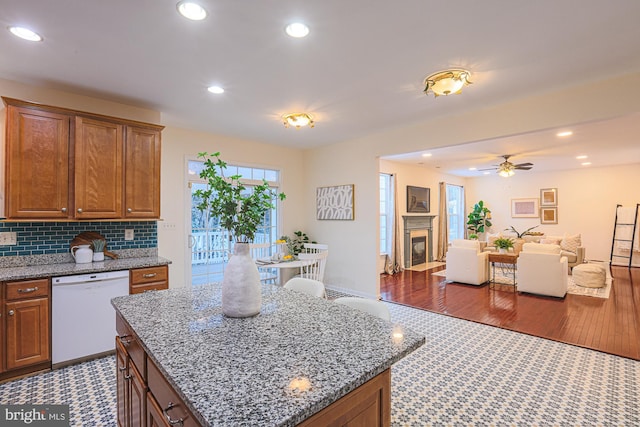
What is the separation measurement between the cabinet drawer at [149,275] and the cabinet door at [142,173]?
0.59 metres

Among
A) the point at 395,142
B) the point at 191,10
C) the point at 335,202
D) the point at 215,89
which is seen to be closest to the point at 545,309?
the point at 395,142

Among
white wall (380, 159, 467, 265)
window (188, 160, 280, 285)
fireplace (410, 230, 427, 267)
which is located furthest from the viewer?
fireplace (410, 230, 427, 267)

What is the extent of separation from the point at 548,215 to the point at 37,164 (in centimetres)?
1100

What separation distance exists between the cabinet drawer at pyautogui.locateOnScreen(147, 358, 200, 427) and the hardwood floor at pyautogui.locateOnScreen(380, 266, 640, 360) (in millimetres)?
3785

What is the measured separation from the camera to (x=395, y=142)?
4375mm

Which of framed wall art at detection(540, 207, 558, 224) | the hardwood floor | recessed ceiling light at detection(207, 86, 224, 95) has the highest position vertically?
recessed ceiling light at detection(207, 86, 224, 95)

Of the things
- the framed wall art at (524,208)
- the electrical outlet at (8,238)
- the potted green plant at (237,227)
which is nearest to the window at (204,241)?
the electrical outlet at (8,238)

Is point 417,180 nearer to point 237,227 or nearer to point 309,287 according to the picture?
point 309,287

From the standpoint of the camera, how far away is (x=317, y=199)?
5.61m

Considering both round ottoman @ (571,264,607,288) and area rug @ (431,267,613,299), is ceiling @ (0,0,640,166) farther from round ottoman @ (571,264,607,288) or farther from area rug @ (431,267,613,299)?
round ottoman @ (571,264,607,288)

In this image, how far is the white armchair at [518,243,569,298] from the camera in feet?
15.5

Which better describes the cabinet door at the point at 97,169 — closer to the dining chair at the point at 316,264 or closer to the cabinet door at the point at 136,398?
the cabinet door at the point at 136,398

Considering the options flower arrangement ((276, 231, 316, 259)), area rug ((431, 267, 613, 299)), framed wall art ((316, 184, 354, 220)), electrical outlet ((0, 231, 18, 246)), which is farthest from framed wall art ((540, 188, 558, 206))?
electrical outlet ((0, 231, 18, 246))

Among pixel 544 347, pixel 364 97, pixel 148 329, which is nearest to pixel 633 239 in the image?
pixel 544 347
